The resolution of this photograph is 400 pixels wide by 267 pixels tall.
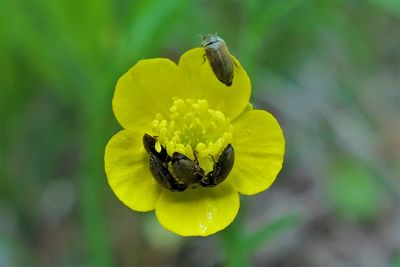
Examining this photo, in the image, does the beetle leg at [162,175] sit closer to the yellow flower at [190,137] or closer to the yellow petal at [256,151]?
the yellow flower at [190,137]

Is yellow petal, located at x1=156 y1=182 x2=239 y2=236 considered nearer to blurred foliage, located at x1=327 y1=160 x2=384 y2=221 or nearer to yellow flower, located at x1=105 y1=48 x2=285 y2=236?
yellow flower, located at x1=105 y1=48 x2=285 y2=236

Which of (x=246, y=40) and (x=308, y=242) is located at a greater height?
(x=246, y=40)

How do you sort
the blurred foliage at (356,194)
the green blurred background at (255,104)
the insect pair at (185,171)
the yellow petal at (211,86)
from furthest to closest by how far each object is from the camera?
the blurred foliage at (356,194) → the green blurred background at (255,104) → the yellow petal at (211,86) → the insect pair at (185,171)

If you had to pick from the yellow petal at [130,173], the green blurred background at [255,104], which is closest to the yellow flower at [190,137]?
the yellow petal at [130,173]

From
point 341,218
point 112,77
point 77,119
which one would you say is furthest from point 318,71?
point 112,77

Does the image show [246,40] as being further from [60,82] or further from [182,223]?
[60,82]

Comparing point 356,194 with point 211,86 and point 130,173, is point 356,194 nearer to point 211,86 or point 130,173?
point 211,86

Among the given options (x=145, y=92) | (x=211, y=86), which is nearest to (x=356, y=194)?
(x=211, y=86)
